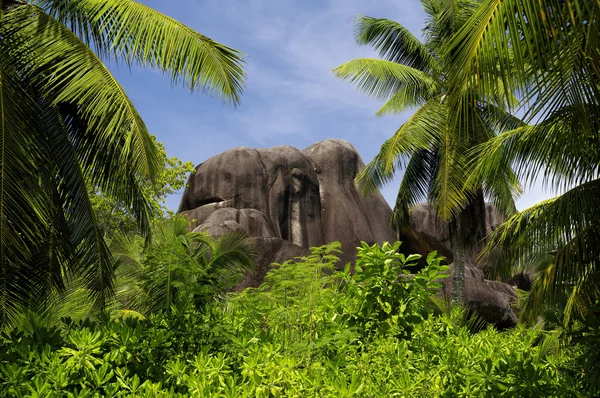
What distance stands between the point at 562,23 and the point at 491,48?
1.91 feet

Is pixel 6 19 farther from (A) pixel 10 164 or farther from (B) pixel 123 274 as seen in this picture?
(B) pixel 123 274

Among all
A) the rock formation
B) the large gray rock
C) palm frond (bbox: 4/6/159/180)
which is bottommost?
the large gray rock

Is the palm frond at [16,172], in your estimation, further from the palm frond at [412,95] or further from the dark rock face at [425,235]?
the dark rock face at [425,235]

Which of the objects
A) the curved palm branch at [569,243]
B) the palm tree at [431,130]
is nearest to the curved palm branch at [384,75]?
the palm tree at [431,130]

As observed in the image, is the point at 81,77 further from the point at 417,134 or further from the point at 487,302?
the point at 487,302

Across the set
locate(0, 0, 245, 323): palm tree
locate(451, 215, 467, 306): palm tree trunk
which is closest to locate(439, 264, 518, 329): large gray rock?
locate(451, 215, 467, 306): palm tree trunk

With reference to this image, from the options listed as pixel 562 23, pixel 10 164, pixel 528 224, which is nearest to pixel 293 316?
pixel 562 23

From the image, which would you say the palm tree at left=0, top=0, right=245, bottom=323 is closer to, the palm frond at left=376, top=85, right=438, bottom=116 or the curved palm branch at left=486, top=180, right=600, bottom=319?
the curved palm branch at left=486, top=180, right=600, bottom=319

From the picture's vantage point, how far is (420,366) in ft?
13.2

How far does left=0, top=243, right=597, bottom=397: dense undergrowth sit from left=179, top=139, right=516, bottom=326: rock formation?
2043cm

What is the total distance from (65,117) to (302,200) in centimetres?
1952

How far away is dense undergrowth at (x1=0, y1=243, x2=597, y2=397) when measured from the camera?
338 cm

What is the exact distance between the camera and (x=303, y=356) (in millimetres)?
4180

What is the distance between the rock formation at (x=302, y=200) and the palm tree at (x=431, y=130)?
28.1 feet
